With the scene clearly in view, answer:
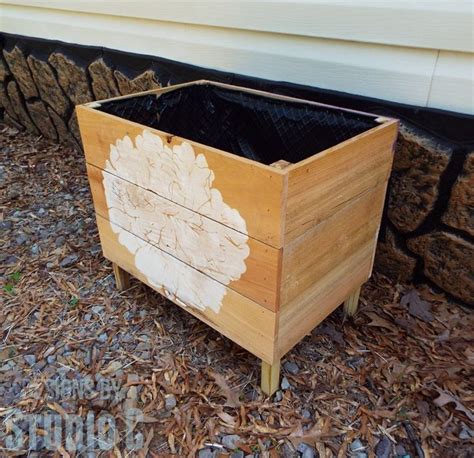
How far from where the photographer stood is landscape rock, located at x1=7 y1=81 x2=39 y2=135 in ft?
12.0

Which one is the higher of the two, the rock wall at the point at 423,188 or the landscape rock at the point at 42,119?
the rock wall at the point at 423,188

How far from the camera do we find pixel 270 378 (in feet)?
4.63

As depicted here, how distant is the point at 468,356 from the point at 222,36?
1.71 meters

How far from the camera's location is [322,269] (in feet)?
4.37

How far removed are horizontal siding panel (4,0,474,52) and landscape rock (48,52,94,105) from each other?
953mm

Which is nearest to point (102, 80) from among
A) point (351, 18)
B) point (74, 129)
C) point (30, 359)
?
point (74, 129)

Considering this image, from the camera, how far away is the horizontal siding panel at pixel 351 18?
1.43 metres

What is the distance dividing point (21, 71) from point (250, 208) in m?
3.13

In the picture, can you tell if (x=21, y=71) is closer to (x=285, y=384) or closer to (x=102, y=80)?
(x=102, y=80)

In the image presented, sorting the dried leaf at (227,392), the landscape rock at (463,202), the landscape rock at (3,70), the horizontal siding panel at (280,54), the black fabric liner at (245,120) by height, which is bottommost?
the dried leaf at (227,392)

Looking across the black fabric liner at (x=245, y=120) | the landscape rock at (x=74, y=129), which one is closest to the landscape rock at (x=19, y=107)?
the landscape rock at (x=74, y=129)

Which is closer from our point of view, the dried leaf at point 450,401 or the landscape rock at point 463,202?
the dried leaf at point 450,401

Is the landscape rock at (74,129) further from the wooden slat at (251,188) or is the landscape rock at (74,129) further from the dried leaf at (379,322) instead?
the dried leaf at (379,322)

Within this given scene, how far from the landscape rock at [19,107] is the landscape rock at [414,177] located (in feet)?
10.1
